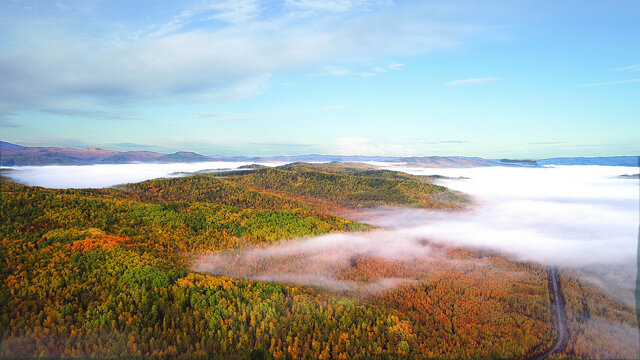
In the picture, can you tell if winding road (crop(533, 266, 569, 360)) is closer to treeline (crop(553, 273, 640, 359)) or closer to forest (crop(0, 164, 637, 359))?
treeline (crop(553, 273, 640, 359))

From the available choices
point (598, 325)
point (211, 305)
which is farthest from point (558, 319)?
point (211, 305)

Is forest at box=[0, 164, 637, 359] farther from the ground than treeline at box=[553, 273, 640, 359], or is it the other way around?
forest at box=[0, 164, 637, 359]

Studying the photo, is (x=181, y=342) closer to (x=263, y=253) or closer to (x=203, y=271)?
(x=203, y=271)

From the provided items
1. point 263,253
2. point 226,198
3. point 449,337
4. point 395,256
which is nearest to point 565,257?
point 395,256

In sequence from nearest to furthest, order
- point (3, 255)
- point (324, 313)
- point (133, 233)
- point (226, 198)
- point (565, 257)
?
point (324, 313)
point (3, 255)
point (133, 233)
point (565, 257)
point (226, 198)

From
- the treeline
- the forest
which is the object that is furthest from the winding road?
the forest
